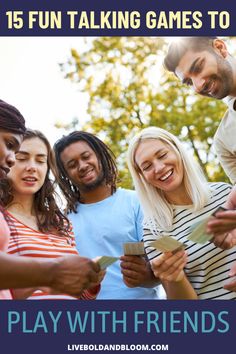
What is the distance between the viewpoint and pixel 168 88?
26.7ft

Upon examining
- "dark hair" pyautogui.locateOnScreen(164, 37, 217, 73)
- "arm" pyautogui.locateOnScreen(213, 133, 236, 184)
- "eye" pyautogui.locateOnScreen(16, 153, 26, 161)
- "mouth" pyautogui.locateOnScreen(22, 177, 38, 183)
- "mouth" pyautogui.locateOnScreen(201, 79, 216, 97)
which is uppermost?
"dark hair" pyautogui.locateOnScreen(164, 37, 217, 73)

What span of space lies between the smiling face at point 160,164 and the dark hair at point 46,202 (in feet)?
1.81

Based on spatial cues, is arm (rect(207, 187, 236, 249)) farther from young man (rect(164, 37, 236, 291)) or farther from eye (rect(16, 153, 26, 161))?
eye (rect(16, 153, 26, 161))

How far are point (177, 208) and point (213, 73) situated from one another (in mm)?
912

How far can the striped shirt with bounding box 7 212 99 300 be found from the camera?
271 centimetres

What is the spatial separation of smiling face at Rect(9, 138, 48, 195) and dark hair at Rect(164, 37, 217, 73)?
97cm

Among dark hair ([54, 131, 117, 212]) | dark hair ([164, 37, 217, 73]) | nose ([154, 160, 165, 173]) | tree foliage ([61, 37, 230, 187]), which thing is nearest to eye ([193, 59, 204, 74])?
dark hair ([164, 37, 217, 73])

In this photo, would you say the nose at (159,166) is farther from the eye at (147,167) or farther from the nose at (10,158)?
the nose at (10,158)

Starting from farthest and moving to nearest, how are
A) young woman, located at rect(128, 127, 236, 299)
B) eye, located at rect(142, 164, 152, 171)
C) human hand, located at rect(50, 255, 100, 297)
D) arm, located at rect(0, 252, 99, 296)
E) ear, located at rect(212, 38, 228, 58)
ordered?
ear, located at rect(212, 38, 228, 58)
eye, located at rect(142, 164, 152, 171)
young woman, located at rect(128, 127, 236, 299)
human hand, located at rect(50, 255, 100, 297)
arm, located at rect(0, 252, 99, 296)

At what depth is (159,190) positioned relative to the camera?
315 cm

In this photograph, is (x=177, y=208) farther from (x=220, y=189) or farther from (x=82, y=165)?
(x=82, y=165)

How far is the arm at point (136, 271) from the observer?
2967 mm

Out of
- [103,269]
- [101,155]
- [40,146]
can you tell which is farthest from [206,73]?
[103,269]

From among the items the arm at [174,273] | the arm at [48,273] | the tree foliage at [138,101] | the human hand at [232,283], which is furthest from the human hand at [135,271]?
the tree foliage at [138,101]
